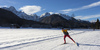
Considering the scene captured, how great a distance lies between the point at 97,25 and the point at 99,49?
81.0 metres

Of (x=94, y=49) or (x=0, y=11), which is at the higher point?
(x=0, y=11)

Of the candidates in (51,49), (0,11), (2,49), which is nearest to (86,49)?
(51,49)

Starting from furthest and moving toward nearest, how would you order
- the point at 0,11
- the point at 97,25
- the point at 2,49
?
the point at 0,11 < the point at 97,25 < the point at 2,49

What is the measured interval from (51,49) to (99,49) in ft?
12.5

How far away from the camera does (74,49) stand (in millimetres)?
6539

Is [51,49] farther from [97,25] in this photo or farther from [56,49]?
[97,25]

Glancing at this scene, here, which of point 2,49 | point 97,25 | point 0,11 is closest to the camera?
point 2,49

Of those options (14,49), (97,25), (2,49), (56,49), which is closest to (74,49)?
(56,49)

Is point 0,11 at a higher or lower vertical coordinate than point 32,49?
higher

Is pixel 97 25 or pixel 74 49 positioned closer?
pixel 74 49

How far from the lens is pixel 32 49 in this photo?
6508mm

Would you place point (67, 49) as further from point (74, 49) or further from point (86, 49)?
point (86, 49)

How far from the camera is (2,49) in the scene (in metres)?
6.48

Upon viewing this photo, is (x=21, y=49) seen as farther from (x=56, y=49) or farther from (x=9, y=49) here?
(x=56, y=49)
